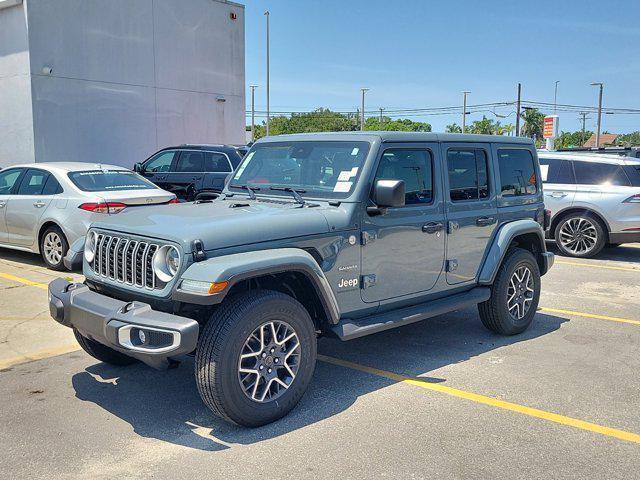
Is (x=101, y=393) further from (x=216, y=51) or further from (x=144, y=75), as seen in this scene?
(x=216, y=51)

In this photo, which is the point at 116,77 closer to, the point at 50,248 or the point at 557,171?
the point at 50,248

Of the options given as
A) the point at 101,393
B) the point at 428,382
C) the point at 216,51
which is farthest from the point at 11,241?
the point at 216,51

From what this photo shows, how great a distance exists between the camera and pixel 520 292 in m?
6.30

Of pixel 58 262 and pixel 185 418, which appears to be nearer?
pixel 185 418

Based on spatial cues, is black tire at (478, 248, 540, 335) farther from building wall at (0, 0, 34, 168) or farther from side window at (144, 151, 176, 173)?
building wall at (0, 0, 34, 168)

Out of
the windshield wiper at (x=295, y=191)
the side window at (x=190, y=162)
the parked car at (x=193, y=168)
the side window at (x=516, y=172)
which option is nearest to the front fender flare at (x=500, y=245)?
the side window at (x=516, y=172)

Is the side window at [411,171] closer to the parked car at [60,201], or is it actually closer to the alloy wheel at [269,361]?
the alloy wheel at [269,361]

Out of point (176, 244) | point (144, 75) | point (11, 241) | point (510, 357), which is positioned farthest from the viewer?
point (144, 75)

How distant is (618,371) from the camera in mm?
5246

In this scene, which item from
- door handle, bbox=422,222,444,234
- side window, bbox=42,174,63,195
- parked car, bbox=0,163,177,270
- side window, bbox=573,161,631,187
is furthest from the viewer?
side window, bbox=573,161,631,187

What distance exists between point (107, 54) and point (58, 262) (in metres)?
8.69

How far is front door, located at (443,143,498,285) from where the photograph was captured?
5547 millimetres

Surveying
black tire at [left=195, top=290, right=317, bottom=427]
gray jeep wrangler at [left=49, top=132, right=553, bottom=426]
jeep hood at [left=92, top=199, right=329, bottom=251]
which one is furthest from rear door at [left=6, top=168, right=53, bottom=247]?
black tire at [left=195, top=290, right=317, bottom=427]

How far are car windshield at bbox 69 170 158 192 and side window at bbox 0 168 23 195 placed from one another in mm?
1348
